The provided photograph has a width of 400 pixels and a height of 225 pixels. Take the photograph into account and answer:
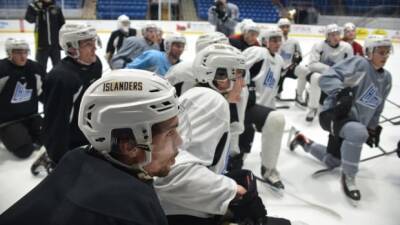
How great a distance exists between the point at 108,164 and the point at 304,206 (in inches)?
89.8

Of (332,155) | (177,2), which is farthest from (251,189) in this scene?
(177,2)

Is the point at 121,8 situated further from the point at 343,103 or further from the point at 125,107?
the point at 125,107

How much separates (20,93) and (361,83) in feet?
10.1

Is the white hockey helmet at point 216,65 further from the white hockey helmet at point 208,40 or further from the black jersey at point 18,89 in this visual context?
the black jersey at point 18,89

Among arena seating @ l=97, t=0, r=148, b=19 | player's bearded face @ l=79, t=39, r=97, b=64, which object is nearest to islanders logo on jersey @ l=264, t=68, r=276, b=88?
player's bearded face @ l=79, t=39, r=97, b=64

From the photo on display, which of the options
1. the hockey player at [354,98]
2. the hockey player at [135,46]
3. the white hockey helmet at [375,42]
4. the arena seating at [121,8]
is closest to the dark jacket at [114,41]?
the hockey player at [135,46]

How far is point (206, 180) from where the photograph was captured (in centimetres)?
152

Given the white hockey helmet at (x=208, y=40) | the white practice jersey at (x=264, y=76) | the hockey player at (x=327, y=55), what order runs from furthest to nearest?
the hockey player at (x=327, y=55), the white practice jersey at (x=264, y=76), the white hockey helmet at (x=208, y=40)

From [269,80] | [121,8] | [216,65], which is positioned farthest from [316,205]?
[121,8]

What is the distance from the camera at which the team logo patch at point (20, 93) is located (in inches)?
152

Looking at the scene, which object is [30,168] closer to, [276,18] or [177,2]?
[177,2]

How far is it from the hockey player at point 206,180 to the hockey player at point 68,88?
1261mm

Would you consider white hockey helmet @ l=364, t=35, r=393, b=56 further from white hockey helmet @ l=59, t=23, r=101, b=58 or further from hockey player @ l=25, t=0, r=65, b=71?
hockey player @ l=25, t=0, r=65, b=71

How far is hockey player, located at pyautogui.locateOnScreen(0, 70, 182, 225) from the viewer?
0.87 m
